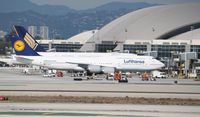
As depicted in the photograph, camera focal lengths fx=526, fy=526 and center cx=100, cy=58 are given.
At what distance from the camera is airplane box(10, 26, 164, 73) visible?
95.0 m

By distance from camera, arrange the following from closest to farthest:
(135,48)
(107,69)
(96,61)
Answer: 1. (107,69)
2. (96,61)
3. (135,48)

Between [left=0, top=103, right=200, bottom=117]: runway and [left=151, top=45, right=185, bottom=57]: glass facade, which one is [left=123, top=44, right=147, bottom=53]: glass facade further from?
[left=0, top=103, right=200, bottom=117]: runway

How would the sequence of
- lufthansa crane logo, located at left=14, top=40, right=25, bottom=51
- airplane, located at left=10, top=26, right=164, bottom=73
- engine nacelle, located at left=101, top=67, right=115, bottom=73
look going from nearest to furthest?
airplane, located at left=10, top=26, right=164, bottom=73 < engine nacelle, located at left=101, top=67, right=115, bottom=73 < lufthansa crane logo, located at left=14, top=40, right=25, bottom=51

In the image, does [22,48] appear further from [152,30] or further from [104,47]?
[152,30]

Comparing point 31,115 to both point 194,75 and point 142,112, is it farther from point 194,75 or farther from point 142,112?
point 194,75

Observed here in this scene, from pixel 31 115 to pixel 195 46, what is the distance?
122 metres

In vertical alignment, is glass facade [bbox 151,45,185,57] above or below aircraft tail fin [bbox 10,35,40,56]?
above

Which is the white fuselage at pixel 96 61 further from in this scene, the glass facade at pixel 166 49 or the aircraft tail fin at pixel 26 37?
the glass facade at pixel 166 49

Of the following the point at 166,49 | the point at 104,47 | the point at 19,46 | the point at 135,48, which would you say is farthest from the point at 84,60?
the point at 104,47

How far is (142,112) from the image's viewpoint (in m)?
37.1

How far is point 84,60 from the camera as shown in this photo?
9900cm

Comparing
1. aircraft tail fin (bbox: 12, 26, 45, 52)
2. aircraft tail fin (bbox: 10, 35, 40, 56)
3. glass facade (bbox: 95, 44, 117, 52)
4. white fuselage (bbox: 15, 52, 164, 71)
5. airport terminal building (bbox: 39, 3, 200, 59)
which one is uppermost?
airport terminal building (bbox: 39, 3, 200, 59)

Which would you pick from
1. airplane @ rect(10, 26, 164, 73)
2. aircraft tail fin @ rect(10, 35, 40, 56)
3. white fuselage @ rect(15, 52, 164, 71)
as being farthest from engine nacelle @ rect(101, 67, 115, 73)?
aircraft tail fin @ rect(10, 35, 40, 56)

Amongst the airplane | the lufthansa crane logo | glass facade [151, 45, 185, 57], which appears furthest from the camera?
glass facade [151, 45, 185, 57]
